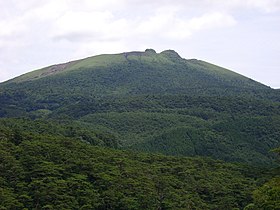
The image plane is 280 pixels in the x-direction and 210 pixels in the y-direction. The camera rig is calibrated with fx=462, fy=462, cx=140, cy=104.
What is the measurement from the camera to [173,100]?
172000 mm

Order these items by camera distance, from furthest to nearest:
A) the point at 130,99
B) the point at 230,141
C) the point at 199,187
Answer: the point at 130,99
the point at 230,141
the point at 199,187

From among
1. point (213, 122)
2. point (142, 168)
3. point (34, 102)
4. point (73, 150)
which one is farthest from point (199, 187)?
point (34, 102)

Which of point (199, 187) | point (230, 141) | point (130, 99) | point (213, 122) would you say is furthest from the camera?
point (130, 99)

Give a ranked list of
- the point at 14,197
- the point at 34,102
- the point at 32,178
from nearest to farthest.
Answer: the point at 14,197 → the point at 32,178 → the point at 34,102

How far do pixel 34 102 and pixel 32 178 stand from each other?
15993 cm

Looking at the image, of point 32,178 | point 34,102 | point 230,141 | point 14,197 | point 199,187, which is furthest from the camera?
point 34,102

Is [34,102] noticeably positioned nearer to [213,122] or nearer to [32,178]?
[213,122]

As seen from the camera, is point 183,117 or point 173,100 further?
point 173,100

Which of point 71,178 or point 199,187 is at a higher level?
point 71,178

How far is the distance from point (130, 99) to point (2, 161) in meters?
127

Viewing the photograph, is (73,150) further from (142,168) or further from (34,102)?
(34,102)

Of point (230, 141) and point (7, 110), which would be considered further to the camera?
point (7, 110)

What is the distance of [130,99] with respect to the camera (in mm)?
171875

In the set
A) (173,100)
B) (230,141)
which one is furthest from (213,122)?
(173,100)
